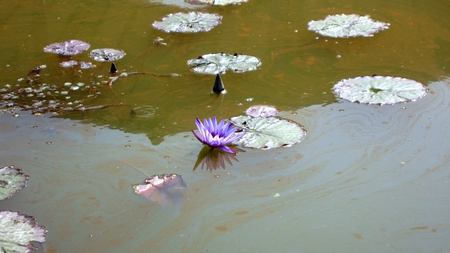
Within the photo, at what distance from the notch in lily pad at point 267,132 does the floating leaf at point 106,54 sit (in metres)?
1.23

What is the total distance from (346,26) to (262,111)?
1373 millimetres

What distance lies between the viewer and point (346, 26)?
3562 millimetres

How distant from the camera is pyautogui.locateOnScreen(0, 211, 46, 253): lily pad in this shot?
5.77 feet

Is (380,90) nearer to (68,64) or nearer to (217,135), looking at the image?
(217,135)

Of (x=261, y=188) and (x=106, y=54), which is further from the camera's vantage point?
(x=106, y=54)

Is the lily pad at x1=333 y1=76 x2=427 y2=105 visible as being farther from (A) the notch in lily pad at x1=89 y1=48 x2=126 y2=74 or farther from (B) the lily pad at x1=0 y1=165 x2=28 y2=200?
(B) the lily pad at x1=0 y1=165 x2=28 y2=200

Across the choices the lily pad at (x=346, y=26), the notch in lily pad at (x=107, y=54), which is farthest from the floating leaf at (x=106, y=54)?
the lily pad at (x=346, y=26)

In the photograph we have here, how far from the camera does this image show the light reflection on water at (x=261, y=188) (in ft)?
5.94

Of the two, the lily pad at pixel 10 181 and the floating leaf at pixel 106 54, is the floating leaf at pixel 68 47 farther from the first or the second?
the lily pad at pixel 10 181

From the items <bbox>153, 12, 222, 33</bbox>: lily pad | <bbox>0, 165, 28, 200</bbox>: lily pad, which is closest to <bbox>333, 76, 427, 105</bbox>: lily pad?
<bbox>153, 12, 222, 33</bbox>: lily pad

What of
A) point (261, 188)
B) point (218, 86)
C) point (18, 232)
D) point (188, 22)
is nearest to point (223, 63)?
point (218, 86)

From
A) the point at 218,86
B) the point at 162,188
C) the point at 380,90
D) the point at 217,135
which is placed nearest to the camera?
the point at 162,188

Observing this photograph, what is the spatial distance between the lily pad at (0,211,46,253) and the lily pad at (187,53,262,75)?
1528mm

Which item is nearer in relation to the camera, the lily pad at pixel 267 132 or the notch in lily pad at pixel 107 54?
the lily pad at pixel 267 132
